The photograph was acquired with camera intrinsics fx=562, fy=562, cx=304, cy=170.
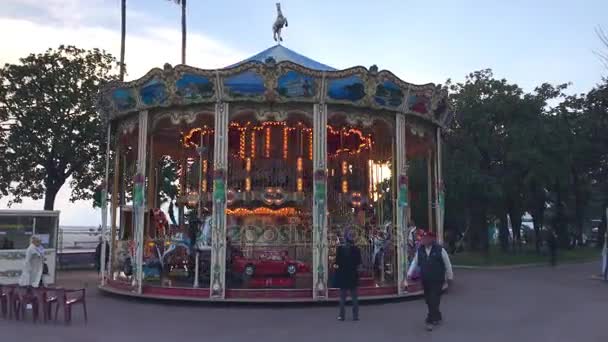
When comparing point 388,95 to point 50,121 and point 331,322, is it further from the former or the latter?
point 50,121

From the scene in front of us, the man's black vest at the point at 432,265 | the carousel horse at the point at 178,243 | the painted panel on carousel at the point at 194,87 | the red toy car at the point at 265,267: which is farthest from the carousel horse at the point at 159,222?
the man's black vest at the point at 432,265

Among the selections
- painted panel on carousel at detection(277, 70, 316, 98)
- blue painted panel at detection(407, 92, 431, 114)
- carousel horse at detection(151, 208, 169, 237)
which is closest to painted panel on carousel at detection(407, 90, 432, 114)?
blue painted panel at detection(407, 92, 431, 114)

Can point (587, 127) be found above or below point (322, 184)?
above

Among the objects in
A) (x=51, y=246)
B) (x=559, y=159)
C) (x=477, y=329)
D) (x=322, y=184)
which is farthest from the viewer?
(x=559, y=159)

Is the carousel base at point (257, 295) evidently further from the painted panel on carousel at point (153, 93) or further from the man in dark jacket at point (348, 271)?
the painted panel on carousel at point (153, 93)

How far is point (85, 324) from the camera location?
10680mm

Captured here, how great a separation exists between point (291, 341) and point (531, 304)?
25.4ft

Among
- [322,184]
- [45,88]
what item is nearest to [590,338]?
[322,184]

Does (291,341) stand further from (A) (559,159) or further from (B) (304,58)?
(A) (559,159)

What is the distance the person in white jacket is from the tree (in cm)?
1203

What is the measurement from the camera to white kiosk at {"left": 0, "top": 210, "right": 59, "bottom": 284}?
1798 centimetres

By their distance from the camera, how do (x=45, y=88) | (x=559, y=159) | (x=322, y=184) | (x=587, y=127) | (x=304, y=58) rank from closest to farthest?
(x=322, y=184) < (x=304, y=58) < (x=45, y=88) < (x=559, y=159) < (x=587, y=127)

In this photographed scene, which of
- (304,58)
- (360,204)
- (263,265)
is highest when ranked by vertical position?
(304,58)

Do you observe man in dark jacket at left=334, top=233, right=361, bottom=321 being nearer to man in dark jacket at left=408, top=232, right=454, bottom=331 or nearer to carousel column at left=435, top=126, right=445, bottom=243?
man in dark jacket at left=408, top=232, right=454, bottom=331
